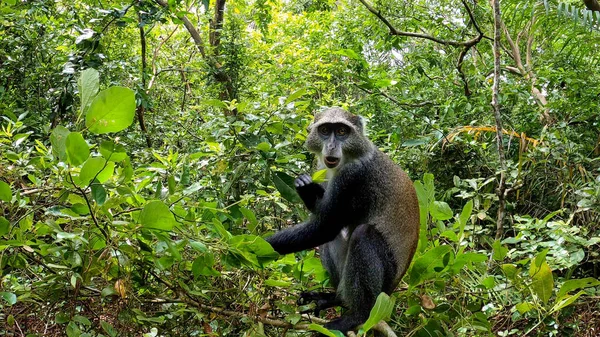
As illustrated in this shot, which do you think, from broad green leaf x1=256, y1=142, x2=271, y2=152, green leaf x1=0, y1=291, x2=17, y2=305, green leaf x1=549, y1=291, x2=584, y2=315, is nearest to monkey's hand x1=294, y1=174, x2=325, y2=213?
broad green leaf x1=256, y1=142, x2=271, y2=152

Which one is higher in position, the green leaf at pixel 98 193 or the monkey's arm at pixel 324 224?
the green leaf at pixel 98 193

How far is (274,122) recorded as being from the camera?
3.37 metres

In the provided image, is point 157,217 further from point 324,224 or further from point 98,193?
point 324,224

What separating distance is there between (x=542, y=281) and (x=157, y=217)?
80.5 inches

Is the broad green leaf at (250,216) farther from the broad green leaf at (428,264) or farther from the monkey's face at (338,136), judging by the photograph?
the monkey's face at (338,136)

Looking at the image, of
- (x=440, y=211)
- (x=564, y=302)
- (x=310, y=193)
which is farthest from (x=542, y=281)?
(x=310, y=193)

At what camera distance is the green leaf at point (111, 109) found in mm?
1835

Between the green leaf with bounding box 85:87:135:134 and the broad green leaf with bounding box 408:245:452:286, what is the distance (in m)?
1.71

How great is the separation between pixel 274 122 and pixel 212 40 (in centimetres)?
805

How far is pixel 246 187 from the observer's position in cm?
Result: 404

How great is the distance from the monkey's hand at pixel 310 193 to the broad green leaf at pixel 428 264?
149cm

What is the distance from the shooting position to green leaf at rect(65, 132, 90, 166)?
1865mm

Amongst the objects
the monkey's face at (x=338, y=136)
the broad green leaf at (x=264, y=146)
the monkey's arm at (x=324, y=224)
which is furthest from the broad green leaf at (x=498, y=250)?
the monkey's face at (x=338, y=136)

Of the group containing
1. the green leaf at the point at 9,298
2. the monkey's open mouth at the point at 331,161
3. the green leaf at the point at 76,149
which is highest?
the green leaf at the point at 76,149
